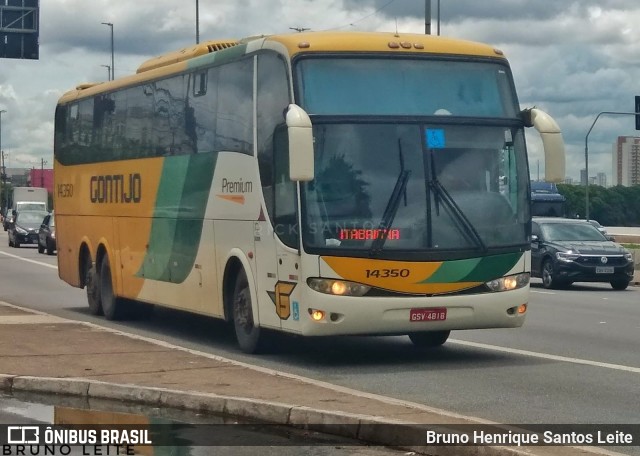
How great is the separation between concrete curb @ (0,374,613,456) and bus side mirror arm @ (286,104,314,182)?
9.17ft

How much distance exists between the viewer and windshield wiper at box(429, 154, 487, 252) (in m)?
13.8

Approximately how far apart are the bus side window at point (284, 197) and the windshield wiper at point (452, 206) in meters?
1.43

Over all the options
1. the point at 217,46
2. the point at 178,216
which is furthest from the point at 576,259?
the point at 217,46

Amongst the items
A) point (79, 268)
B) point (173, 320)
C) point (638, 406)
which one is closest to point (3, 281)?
point (79, 268)

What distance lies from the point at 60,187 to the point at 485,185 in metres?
11.2

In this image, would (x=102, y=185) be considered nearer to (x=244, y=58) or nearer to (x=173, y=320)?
(x=173, y=320)

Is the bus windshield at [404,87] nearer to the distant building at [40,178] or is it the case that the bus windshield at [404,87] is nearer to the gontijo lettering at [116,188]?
the gontijo lettering at [116,188]

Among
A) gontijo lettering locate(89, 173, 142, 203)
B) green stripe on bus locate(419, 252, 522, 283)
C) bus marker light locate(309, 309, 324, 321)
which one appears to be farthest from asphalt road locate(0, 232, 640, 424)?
gontijo lettering locate(89, 173, 142, 203)

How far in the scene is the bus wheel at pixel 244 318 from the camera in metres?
15.0

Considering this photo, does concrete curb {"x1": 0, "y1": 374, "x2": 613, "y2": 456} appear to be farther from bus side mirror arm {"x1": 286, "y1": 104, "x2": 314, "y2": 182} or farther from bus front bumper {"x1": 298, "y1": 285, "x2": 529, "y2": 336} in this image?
bus side mirror arm {"x1": 286, "y1": 104, "x2": 314, "y2": 182}

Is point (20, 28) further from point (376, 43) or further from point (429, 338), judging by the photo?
point (376, 43)

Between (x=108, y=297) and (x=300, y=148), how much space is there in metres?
8.30

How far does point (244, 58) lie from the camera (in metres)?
15.3

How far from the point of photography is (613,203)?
116 m
